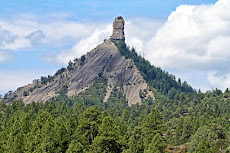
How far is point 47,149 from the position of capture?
8931cm

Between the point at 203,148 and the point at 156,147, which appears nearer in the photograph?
the point at 203,148

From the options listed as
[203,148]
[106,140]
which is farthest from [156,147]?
[106,140]

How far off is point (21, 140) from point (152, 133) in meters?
38.2

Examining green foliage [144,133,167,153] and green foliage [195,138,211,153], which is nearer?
Result: green foliage [195,138,211,153]

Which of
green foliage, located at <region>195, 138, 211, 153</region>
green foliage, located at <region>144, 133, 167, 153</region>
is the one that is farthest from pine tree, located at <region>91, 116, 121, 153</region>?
green foliage, located at <region>195, 138, 211, 153</region>

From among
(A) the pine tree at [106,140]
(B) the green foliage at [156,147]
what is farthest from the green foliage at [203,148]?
(A) the pine tree at [106,140]

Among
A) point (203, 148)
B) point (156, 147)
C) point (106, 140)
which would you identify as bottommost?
point (203, 148)

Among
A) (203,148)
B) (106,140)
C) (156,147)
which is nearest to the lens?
(203,148)

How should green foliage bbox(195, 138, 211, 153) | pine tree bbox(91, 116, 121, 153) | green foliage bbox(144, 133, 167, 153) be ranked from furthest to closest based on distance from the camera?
green foliage bbox(144, 133, 167, 153)
pine tree bbox(91, 116, 121, 153)
green foliage bbox(195, 138, 211, 153)

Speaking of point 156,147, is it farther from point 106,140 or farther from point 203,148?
point 106,140

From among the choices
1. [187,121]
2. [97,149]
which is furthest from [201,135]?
[97,149]

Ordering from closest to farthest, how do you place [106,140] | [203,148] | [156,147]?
[203,148], [106,140], [156,147]

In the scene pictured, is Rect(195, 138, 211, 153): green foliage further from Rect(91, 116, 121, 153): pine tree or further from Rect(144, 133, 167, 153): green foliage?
Rect(91, 116, 121, 153): pine tree

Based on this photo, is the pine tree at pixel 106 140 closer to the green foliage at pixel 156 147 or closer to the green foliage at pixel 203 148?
the green foliage at pixel 156 147
